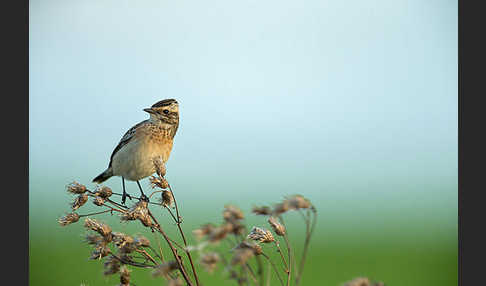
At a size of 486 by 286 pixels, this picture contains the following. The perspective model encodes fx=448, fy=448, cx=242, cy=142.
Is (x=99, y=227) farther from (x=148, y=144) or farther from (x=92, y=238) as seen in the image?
(x=148, y=144)

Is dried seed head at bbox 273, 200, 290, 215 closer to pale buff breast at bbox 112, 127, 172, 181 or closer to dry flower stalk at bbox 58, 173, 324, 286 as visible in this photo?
dry flower stalk at bbox 58, 173, 324, 286

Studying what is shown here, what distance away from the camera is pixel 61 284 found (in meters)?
2.38

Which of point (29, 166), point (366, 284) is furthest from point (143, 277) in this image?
point (366, 284)

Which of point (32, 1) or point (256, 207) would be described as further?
point (32, 1)

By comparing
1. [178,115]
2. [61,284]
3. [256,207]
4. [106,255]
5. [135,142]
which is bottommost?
[61,284]

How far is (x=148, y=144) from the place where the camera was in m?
1.81

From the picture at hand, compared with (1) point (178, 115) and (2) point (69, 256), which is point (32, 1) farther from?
(2) point (69, 256)

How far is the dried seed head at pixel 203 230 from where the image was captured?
2.92 ft

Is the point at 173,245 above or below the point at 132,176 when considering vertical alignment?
below

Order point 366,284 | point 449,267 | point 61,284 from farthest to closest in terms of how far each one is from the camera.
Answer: point 61,284
point 449,267
point 366,284

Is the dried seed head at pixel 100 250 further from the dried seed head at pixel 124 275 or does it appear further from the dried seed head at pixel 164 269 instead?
the dried seed head at pixel 164 269

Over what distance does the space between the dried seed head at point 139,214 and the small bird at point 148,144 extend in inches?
20.1

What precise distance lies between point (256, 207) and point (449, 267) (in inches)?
65.3

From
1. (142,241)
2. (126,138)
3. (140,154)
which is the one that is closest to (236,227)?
(142,241)
